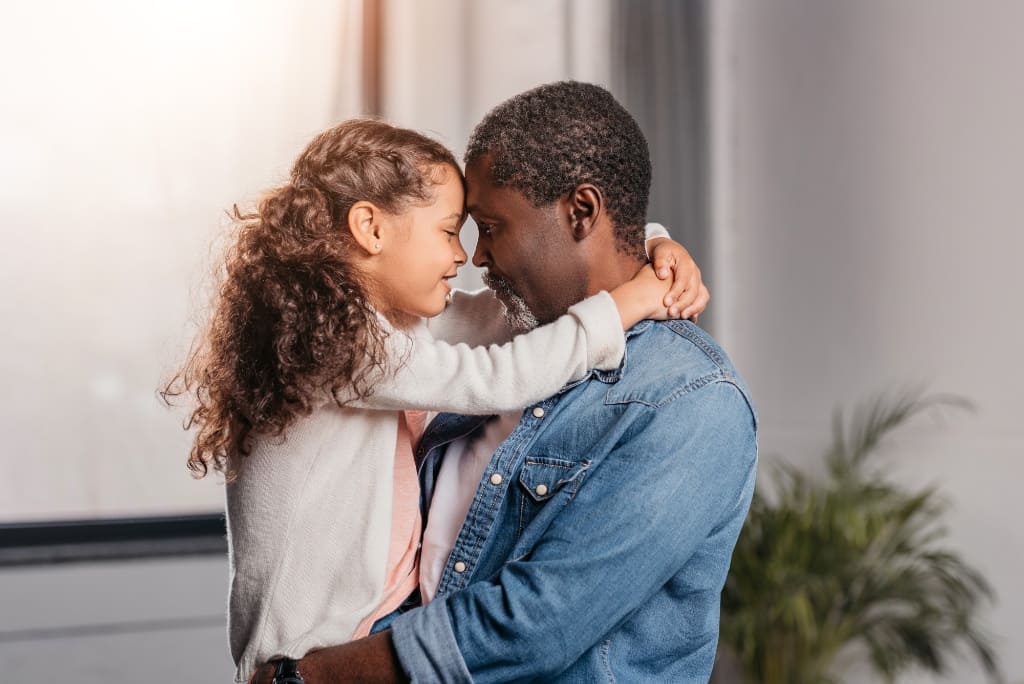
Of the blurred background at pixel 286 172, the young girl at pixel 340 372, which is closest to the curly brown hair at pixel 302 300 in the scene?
the young girl at pixel 340 372

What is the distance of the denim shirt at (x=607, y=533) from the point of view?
3.45 ft

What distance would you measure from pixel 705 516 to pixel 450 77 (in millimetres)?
2382

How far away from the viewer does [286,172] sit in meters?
2.94

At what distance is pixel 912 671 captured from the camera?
9.32 feet

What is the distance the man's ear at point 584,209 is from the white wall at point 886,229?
1784 millimetres

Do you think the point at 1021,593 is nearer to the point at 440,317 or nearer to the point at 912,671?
the point at 912,671

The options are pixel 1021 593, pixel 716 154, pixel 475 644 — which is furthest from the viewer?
pixel 716 154

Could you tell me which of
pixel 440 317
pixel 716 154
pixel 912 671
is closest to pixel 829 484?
pixel 912 671

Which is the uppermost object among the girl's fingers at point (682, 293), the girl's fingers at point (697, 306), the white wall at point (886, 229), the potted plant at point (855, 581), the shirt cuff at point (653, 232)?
the shirt cuff at point (653, 232)

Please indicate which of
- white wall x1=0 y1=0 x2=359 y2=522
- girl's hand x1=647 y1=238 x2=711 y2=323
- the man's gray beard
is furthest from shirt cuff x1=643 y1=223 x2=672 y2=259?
white wall x1=0 y1=0 x2=359 y2=522

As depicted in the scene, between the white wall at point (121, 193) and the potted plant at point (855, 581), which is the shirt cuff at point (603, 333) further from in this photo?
the white wall at point (121, 193)

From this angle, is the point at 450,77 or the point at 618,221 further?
the point at 450,77

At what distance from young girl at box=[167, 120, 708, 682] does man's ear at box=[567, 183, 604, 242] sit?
8 cm

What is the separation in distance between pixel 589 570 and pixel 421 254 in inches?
18.4
